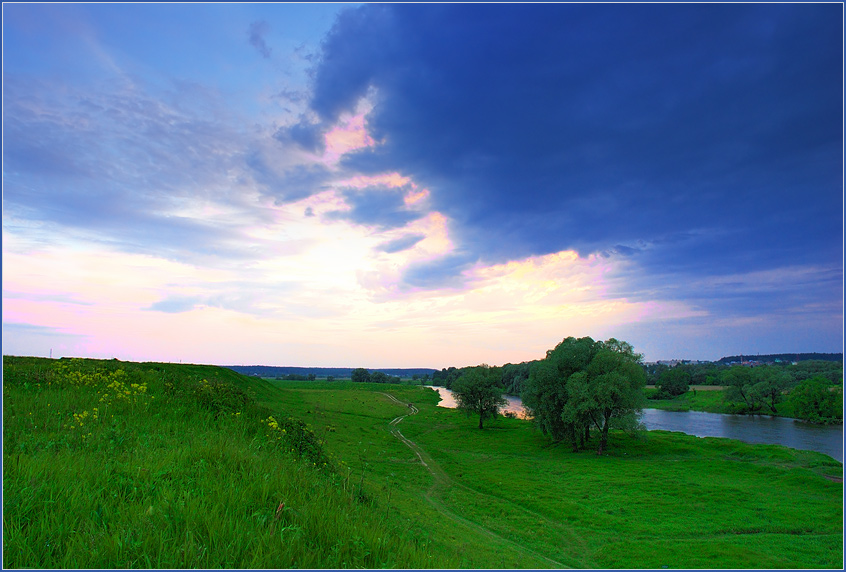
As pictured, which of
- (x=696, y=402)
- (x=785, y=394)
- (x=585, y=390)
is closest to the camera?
(x=585, y=390)

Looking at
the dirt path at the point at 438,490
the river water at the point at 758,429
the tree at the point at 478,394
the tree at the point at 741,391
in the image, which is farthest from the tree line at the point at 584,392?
the dirt path at the point at 438,490

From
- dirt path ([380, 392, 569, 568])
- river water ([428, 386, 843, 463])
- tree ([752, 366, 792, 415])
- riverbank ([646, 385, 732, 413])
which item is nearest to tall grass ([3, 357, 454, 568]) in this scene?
dirt path ([380, 392, 569, 568])

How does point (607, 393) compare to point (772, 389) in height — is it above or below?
above

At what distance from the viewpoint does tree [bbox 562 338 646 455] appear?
156 feet

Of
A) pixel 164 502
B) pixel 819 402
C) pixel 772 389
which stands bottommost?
pixel 819 402

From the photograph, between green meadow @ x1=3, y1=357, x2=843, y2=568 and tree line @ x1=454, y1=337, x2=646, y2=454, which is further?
tree line @ x1=454, y1=337, x2=646, y2=454

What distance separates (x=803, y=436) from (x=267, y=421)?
87.7 meters

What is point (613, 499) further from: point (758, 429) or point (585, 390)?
point (758, 429)

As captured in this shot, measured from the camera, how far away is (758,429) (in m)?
72.5

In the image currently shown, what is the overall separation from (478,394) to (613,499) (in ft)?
128

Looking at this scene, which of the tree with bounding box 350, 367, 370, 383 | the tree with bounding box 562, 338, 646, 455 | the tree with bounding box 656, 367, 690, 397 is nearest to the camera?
the tree with bounding box 562, 338, 646, 455

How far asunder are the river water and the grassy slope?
11.7m

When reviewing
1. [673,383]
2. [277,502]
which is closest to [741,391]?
[673,383]

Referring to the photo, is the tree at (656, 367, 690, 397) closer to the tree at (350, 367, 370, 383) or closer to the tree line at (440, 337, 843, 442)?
the tree line at (440, 337, 843, 442)
